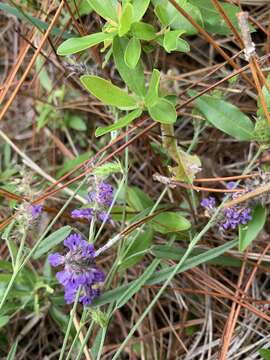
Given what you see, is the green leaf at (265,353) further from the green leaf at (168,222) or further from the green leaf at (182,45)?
the green leaf at (182,45)

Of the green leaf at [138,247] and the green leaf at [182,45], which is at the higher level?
the green leaf at [182,45]

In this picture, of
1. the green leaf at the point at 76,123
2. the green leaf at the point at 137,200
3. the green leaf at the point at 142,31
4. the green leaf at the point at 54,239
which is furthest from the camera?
the green leaf at the point at 76,123

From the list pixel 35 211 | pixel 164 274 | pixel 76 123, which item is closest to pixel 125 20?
pixel 35 211

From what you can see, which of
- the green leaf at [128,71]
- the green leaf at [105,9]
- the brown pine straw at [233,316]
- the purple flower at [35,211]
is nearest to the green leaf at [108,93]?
the green leaf at [128,71]

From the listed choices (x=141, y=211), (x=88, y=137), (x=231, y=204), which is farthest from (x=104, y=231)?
(x=231, y=204)

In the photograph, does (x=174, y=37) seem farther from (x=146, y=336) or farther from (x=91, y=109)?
(x=146, y=336)

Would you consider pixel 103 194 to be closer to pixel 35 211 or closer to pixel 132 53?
pixel 35 211

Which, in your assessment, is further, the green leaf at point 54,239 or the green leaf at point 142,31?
the green leaf at point 54,239
